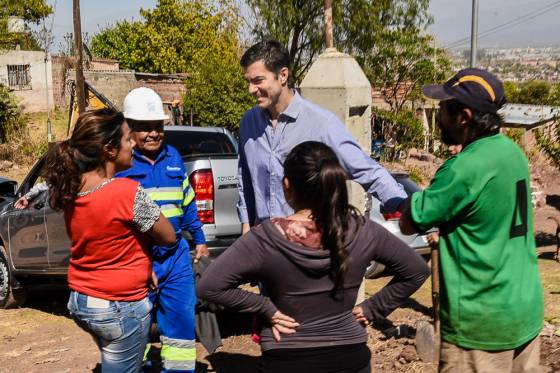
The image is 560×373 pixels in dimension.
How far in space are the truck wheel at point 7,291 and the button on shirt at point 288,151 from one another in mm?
4560

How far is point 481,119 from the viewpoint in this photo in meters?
2.75

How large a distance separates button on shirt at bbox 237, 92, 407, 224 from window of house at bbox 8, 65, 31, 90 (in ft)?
107

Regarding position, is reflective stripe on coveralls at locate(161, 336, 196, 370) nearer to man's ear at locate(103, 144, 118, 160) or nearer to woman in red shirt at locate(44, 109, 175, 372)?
woman in red shirt at locate(44, 109, 175, 372)

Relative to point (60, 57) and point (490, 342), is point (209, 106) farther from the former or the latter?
point (490, 342)

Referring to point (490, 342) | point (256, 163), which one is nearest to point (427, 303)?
point (256, 163)

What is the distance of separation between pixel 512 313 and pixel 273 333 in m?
0.93

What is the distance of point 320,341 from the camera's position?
8.47 feet

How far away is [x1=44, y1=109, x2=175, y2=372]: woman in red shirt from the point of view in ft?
10.5

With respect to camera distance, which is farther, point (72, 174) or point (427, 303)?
point (427, 303)

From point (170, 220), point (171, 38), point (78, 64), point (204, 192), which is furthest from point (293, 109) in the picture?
point (171, 38)

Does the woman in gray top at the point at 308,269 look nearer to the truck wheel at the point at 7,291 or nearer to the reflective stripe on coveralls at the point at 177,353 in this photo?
the reflective stripe on coveralls at the point at 177,353

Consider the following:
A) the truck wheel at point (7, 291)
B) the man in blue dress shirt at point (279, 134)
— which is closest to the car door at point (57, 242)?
the truck wheel at point (7, 291)

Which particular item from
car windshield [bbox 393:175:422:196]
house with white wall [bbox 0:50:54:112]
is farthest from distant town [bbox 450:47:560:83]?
house with white wall [bbox 0:50:54:112]

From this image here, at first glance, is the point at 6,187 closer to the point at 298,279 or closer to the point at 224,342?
the point at 224,342
